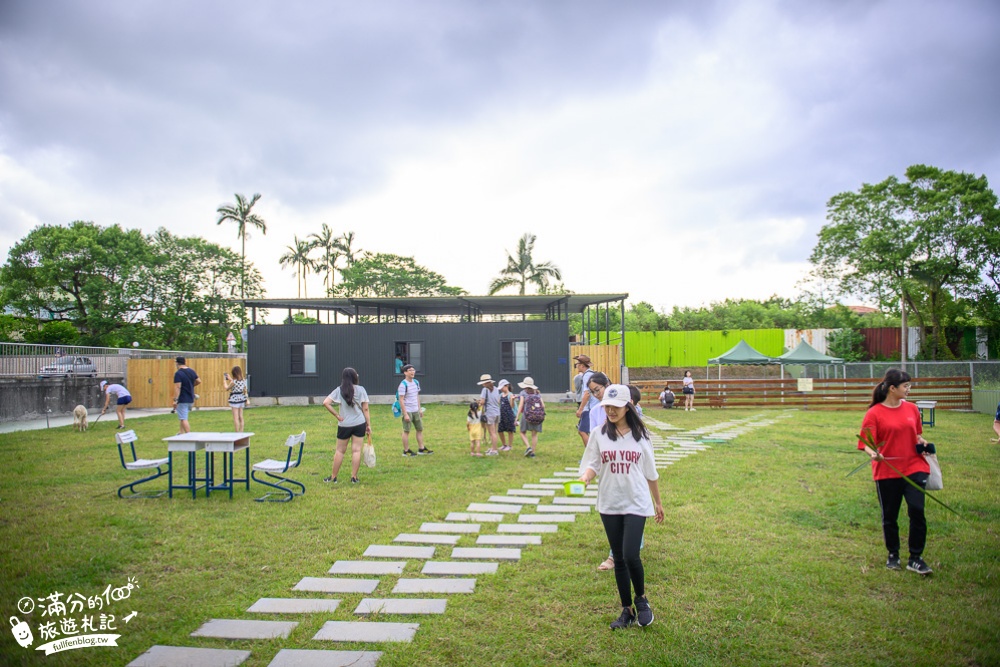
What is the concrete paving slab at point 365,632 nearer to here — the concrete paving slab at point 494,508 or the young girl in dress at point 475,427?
the concrete paving slab at point 494,508

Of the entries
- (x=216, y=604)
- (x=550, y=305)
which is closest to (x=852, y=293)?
(x=550, y=305)

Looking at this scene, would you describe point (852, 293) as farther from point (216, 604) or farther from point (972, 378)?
point (216, 604)

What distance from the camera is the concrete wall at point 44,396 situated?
59.9 ft

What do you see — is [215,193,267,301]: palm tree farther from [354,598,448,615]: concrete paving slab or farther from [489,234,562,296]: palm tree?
[354,598,448,615]: concrete paving slab

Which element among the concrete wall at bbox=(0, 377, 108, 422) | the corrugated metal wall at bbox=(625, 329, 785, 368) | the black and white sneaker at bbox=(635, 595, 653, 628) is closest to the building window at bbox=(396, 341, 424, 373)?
the concrete wall at bbox=(0, 377, 108, 422)

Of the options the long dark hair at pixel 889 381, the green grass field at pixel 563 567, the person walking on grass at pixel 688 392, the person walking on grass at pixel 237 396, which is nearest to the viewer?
the green grass field at pixel 563 567

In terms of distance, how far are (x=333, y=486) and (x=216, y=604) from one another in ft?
13.4

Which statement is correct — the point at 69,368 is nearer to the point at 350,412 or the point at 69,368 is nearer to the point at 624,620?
the point at 350,412

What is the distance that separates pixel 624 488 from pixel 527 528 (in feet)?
8.46

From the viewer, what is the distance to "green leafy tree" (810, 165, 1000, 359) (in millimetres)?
30828

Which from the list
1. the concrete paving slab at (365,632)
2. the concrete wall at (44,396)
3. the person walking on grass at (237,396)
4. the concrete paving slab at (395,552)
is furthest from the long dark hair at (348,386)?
the concrete wall at (44,396)

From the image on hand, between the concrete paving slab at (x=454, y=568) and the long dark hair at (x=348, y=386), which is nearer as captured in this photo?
the concrete paving slab at (x=454, y=568)

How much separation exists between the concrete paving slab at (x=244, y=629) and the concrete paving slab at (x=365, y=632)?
0.25 metres

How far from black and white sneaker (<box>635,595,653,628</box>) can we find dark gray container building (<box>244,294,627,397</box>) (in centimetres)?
2124
